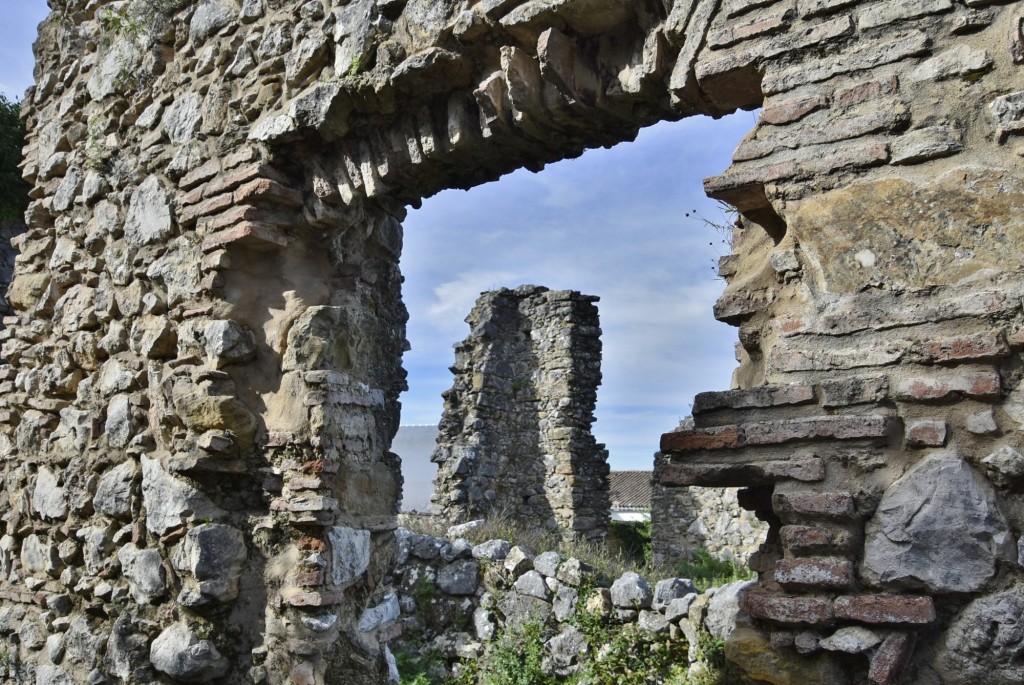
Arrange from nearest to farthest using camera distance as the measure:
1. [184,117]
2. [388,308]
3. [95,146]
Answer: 1. [184,117]
2. [388,308]
3. [95,146]

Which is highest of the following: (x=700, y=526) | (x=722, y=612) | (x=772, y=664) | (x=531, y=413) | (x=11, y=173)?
(x=11, y=173)

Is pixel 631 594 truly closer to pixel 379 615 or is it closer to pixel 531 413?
pixel 379 615

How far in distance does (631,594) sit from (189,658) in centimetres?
328

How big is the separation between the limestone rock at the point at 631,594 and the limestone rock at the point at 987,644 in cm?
388

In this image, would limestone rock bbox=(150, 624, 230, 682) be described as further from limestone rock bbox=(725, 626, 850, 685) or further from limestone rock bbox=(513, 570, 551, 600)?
limestone rock bbox=(513, 570, 551, 600)

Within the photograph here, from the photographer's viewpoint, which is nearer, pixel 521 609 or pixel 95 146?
pixel 95 146

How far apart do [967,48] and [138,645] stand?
12.2 ft

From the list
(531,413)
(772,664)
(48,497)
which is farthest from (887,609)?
(531,413)

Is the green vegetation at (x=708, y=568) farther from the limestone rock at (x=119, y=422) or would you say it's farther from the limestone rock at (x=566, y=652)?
the limestone rock at (x=119, y=422)

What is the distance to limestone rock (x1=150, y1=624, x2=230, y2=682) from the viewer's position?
10.7 feet

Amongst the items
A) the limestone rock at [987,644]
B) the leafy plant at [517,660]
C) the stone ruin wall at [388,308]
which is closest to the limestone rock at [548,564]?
the leafy plant at [517,660]

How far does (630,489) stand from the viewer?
27.6 m

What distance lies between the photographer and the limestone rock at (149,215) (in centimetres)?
391

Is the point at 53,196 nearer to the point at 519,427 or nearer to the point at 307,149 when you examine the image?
the point at 307,149
